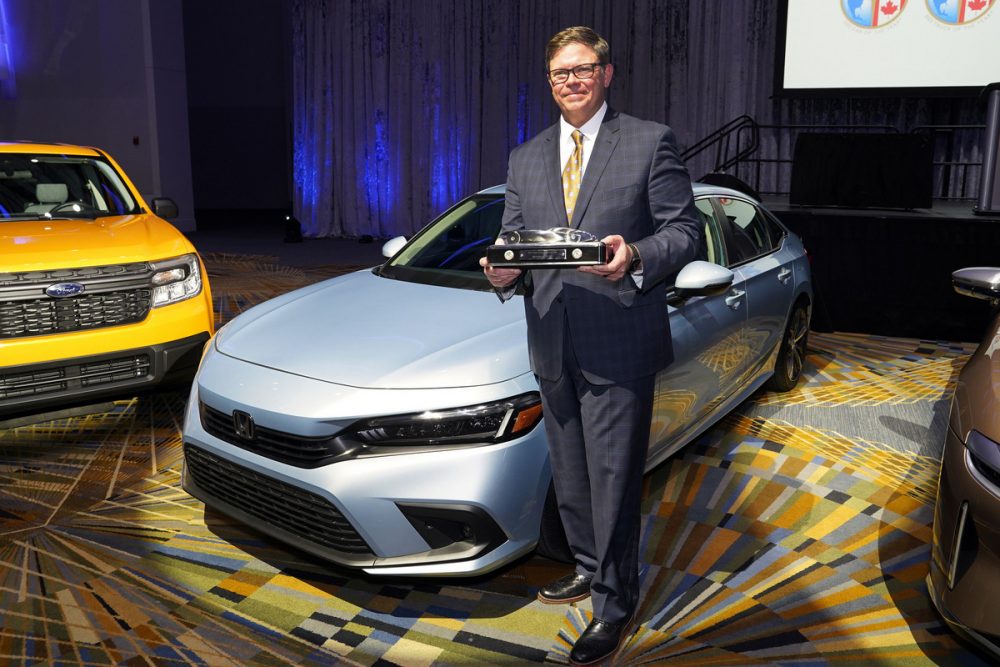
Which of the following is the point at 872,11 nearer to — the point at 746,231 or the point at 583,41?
the point at 746,231

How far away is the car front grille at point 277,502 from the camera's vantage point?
2.30 metres

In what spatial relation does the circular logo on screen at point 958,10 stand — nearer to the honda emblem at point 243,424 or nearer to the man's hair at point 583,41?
the man's hair at point 583,41

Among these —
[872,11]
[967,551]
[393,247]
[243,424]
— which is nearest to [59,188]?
[393,247]

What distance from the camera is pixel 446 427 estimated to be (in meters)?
2.24

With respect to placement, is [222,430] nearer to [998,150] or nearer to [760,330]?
[760,330]

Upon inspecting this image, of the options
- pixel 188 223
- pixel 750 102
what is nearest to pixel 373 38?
pixel 188 223

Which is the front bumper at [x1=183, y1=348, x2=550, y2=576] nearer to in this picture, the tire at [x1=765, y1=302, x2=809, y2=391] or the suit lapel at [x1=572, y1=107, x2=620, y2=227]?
the suit lapel at [x1=572, y1=107, x2=620, y2=227]

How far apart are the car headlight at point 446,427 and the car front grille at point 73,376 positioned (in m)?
1.79

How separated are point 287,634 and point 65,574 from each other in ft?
2.88

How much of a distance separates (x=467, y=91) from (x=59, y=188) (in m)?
9.57

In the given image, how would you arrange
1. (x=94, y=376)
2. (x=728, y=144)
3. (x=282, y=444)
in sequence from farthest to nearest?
(x=728, y=144)
(x=94, y=376)
(x=282, y=444)

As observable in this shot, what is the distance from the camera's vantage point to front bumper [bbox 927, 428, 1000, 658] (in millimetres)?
1839

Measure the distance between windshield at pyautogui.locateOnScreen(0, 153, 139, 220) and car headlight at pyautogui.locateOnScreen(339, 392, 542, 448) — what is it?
115 inches

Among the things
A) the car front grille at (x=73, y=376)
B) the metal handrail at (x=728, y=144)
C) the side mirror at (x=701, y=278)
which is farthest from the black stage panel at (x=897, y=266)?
the metal handrail at (x=728, y=144)
